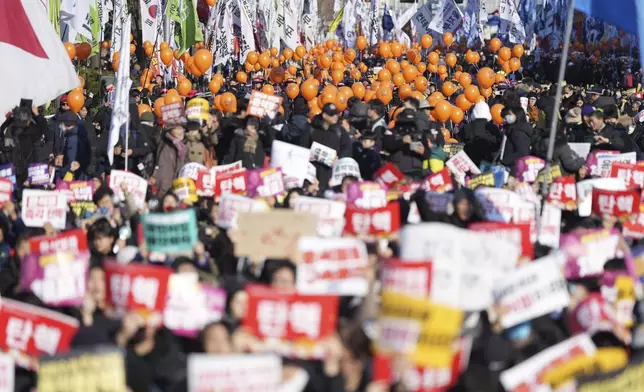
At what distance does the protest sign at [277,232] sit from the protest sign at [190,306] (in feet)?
2.27

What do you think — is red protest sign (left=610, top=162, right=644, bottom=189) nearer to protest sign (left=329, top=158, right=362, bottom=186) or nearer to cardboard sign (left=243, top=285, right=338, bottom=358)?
protest sign (left=329, top=158, right=362, bottom=186)

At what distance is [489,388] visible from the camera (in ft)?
17.5

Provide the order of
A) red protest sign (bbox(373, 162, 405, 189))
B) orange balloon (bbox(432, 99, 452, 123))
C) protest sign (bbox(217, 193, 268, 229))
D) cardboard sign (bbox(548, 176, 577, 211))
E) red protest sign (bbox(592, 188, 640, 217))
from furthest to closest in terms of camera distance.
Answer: orange balloon (bbox(432, 99, 452, 123)) → red protest sign (bbox(373, 162, 405, 189)) → cardboard sign (bbox(548, 176, 577, 211)) → red protest sign (bbox(592, 188, 640, 217)) → protest sign (bbox(217, 193, 268, 229))

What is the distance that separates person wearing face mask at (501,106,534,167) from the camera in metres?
11.6

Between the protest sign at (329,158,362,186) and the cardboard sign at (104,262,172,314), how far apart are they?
472cm

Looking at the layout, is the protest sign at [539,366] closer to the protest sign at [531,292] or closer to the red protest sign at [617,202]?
the protest sign at [531,292]

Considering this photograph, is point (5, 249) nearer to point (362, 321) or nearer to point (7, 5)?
point (7, 5)

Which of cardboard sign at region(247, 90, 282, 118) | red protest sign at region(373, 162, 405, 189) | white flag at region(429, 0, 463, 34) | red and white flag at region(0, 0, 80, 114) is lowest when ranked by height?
red protest sign at region(373, 162, 405, 189)

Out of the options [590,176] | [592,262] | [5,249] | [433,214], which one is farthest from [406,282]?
[590,176]

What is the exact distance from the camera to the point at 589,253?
22.9ft

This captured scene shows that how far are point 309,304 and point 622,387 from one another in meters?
1.51

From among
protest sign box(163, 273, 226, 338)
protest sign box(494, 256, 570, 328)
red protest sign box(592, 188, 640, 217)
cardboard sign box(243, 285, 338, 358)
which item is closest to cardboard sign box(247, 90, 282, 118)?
red protest sign box(592, 188, 640, 217)

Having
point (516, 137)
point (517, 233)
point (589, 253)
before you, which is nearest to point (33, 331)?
point (517, 233)

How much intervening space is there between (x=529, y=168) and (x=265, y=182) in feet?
8.49
